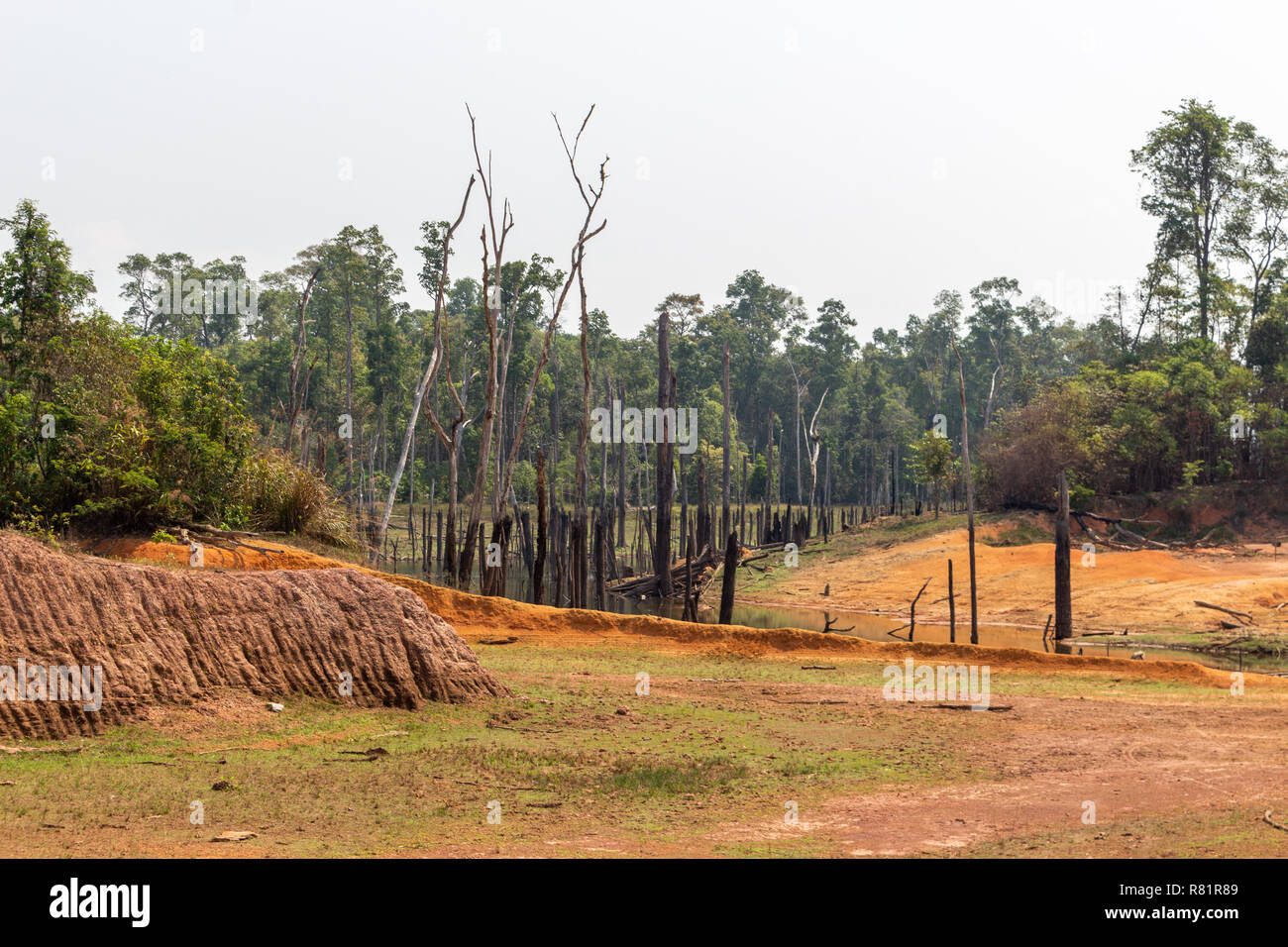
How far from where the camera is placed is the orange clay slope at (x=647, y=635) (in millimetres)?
20016

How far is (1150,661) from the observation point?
20172 mm

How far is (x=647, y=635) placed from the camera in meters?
22.7

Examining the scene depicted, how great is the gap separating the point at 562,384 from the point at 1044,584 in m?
44.6

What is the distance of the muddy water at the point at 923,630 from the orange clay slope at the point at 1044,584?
3.87ft

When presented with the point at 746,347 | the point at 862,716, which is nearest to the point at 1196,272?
the point at 746,347

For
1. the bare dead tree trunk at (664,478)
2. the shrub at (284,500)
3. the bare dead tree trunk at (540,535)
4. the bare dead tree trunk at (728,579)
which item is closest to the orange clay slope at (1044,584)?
the bare dead tree trunk at (664,478)

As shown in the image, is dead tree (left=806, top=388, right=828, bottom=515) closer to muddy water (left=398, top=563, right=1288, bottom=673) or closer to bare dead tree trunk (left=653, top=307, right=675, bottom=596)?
muddy water (left=398, top=563, right=1288, bottom=673)

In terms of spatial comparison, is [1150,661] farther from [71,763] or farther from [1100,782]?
[71,763]

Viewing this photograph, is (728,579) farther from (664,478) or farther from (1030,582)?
(1030,582)

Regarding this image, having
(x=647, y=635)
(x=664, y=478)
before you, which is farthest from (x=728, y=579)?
(x=664, y=478)

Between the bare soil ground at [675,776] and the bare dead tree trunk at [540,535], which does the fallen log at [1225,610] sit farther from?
the bare dead tree trunk at [540,535]
